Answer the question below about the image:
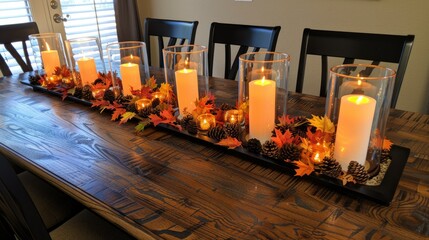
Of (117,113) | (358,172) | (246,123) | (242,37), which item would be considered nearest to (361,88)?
(358,172)

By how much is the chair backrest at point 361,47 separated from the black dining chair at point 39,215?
0.98 meters

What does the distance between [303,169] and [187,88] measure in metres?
0.44

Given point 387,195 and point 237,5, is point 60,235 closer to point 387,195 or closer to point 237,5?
point 387,195

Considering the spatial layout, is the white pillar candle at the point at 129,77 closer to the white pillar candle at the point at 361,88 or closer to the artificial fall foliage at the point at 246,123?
the artificial fall foliage at the point at 246,123

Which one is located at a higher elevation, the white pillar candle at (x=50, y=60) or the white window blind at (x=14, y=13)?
the white window blind at (x=14, y=13)

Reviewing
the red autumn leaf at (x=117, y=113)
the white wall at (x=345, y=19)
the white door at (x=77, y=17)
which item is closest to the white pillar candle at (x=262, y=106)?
the red autumn leaf at (x=117, y=113)

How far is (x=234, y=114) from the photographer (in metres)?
0.91

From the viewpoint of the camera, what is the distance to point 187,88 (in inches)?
38.1

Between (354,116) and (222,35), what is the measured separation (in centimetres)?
111

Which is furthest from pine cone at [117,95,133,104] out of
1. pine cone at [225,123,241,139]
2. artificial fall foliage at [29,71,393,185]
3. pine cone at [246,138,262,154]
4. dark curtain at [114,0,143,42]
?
dark curtain at [114,0,143,42]

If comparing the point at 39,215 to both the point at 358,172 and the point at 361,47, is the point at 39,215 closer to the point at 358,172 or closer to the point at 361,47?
the point at 358,172

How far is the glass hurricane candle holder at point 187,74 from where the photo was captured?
97 cm

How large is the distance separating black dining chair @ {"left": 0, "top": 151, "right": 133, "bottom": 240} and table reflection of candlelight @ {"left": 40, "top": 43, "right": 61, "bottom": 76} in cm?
49

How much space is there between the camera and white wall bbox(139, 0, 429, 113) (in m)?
1.86
